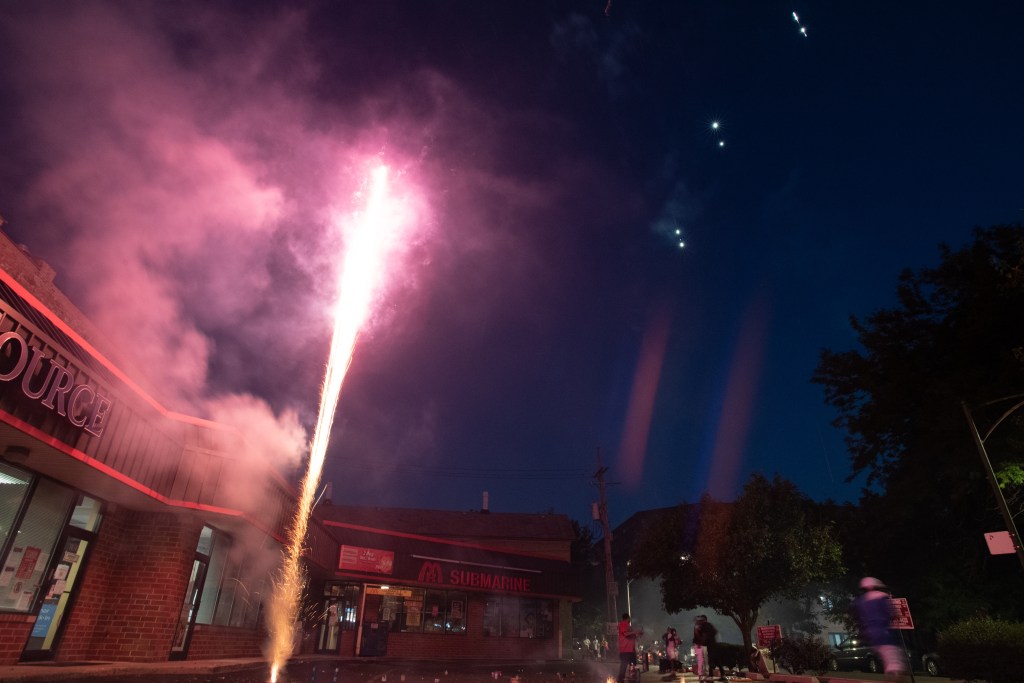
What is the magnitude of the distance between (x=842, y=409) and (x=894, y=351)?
12.7 ft

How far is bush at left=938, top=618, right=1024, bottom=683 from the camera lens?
11461 millimetres

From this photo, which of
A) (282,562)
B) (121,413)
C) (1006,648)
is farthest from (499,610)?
(121,413)

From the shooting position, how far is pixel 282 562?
18.2 meters

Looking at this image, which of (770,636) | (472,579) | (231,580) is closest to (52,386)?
(231,580)

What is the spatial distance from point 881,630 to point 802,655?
10075 mm

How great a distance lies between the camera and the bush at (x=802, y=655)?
1759cm

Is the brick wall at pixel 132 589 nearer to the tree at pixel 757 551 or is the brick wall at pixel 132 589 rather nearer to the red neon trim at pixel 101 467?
the red neon trim at pixel 101 467

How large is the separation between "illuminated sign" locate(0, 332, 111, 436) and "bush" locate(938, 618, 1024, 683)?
17301mm

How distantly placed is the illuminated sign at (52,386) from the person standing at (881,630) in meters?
12.4

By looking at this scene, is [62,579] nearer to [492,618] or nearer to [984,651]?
[984,651]

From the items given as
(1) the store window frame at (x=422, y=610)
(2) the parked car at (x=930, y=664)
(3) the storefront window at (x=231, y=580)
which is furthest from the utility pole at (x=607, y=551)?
(3) the storefront window at (x=231, y=580)

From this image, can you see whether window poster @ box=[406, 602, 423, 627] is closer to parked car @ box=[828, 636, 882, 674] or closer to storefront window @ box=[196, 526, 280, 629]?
storefront window @ box=[196, 526, 280, 629]

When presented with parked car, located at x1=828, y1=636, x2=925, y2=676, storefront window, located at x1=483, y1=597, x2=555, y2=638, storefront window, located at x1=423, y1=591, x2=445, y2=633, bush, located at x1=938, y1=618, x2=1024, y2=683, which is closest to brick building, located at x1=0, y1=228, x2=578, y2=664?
storefront window, located at x1=423, y1=591, x2=445, y2=633

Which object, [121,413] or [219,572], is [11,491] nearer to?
[121,413]
